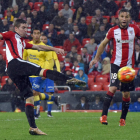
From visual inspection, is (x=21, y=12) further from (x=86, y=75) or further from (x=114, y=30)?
(x=114, y=30)

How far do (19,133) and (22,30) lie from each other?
1.78m

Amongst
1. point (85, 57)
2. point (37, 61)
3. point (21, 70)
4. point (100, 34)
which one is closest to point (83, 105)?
point (85, 57)

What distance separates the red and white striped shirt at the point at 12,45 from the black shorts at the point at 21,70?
13 centimetres

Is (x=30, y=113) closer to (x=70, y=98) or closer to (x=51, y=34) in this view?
(x=70, y=98)

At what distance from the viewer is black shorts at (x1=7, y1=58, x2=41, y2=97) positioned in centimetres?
593

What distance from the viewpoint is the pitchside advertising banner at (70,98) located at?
13477mm

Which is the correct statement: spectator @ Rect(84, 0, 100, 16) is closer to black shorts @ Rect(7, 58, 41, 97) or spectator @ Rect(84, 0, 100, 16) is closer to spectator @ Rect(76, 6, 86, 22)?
spectator @ Rect(76, 6, 86, 22)

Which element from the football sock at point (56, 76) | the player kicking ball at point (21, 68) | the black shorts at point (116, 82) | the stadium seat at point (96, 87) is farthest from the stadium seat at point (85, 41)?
the football sock at point (56, 76)

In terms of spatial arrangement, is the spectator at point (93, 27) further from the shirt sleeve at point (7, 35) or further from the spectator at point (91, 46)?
the shirt sleeve at point (7, 35)

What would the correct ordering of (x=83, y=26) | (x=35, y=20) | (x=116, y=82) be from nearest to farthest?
(x=116, y=82), (x=83, y=26), (x=35, y=20)

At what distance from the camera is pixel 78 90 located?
14.9 metres

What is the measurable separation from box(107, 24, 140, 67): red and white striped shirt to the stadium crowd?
6.65 meters

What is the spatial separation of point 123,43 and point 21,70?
2.63 m

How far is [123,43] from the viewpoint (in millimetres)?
7781
